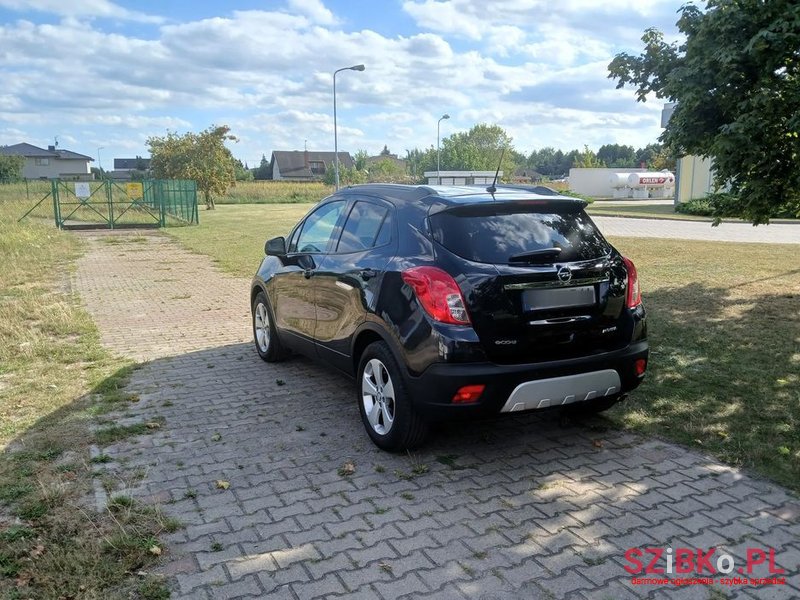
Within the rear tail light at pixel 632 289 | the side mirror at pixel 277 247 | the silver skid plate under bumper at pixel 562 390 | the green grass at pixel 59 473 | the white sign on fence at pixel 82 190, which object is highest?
the white sign on fence at pixel 82 190

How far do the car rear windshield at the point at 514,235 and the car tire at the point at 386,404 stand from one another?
84 centimetres

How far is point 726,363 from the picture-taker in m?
6.14

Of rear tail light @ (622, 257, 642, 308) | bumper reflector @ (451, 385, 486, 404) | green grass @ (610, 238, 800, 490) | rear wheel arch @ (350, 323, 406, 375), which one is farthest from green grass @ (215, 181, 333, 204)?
bumper reflector @ (451, 385, 486, 404)

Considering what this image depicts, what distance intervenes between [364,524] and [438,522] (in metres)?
0.39

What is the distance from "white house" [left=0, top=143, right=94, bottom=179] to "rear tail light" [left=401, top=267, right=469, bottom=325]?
343ft

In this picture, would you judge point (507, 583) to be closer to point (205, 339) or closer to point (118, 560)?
point (118, 560)

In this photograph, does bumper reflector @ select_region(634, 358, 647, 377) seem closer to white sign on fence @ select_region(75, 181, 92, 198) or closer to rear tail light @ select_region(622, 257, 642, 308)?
rear tail light @ select_region(622, 257, 642, 308)

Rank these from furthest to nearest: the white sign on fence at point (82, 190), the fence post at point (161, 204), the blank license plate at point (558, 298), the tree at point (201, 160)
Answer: the tree at point (201, 160)
the fence post at point (161, 204)
the white sign on fence at point (82, 190)
the blank license plate at point (558, 298)

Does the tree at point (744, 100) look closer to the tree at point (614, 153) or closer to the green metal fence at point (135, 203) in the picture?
the green metal fence at point (135, 203)

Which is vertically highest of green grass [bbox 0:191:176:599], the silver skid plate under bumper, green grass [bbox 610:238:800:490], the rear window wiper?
the rear window wiper

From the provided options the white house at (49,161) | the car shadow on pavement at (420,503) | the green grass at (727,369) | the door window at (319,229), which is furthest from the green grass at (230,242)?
the white house at (49,161)

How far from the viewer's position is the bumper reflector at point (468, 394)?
3.72 m

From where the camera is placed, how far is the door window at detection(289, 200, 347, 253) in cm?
536

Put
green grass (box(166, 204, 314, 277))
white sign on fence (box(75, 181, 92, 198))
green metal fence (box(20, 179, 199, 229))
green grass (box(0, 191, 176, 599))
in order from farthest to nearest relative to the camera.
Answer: green metal fence (box(20, 179, 199, 229)) → white sign on fence (box(75, 181, 92, 198)) → green grass (box(166, 204, 314, 277)) → green grass (box(0, 191, 176, 599))
